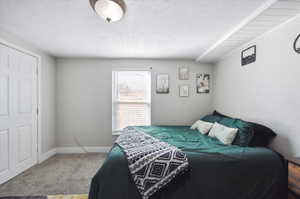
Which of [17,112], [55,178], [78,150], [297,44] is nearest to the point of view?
[297,44]

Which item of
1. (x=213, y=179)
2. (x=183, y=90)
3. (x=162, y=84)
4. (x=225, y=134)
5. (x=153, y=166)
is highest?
(x=162, y=84)

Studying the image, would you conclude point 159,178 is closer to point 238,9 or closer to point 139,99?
point 238,9

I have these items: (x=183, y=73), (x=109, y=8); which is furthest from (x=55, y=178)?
(x=183, y=73)

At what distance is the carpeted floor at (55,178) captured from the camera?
6.90ft

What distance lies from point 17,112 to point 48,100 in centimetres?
84

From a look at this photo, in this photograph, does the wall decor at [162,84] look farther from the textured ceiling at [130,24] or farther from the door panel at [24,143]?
the door panel at [24,143]

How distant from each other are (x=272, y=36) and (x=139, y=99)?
8.85 ft

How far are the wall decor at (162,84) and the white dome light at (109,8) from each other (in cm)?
220

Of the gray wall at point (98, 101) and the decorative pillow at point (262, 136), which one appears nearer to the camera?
the decorative pillow at point (262, 136)

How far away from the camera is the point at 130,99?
149 inches

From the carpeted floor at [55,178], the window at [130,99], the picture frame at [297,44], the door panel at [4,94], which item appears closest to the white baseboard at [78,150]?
the carpeted floor at [55,178]

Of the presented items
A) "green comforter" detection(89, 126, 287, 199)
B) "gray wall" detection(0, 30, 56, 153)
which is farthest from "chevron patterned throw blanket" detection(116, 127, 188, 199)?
"gray wall" detection(0, 30, 56, 153)

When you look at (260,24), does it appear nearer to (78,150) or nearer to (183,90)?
(183,90)

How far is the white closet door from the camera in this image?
7.57ft
